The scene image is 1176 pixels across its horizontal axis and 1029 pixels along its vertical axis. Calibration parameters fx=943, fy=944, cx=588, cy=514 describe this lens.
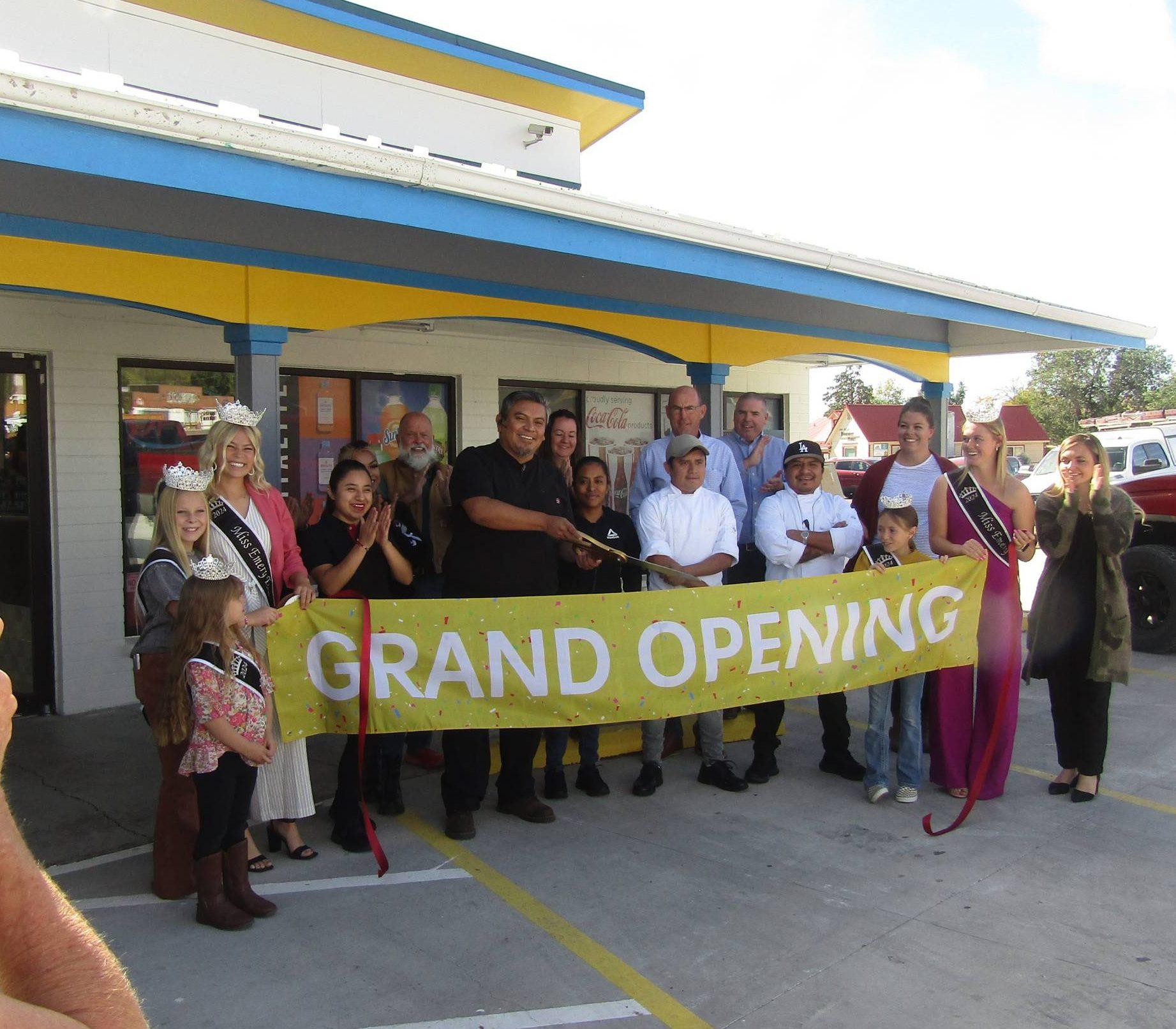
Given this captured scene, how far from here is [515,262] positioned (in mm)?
5969

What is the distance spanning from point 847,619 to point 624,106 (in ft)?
26.7

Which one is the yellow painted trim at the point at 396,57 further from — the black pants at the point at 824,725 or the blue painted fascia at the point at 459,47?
the black pants at the point at 824,725

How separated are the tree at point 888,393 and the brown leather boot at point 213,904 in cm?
9351

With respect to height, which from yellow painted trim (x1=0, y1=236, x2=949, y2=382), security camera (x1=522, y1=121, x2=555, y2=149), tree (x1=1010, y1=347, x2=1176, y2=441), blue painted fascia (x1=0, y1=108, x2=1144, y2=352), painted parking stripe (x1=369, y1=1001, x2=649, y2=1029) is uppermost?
tree (x1=1010, y1=347, x2=1176, y2=441)

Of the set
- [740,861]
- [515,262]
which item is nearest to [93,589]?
[515,262]

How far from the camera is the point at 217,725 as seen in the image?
3371 millimetres

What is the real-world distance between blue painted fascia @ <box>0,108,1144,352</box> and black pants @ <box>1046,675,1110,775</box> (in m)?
3.04

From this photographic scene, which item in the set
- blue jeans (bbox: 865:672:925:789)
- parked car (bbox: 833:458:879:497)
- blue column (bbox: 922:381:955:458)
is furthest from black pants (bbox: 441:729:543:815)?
parked car (bbox: 833:458:879:497)

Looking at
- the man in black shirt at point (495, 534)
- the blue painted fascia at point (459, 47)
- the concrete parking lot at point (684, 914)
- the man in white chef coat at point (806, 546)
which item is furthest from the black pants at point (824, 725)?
the blue painted fascia at point (459, 47)

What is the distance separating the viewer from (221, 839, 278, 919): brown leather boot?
352 centimetres

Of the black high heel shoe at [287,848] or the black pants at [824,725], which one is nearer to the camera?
the black high heel shoe at [287,848]

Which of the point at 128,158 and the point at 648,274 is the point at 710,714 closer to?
the point at 648,274

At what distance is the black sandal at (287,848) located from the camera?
4074 millimetres

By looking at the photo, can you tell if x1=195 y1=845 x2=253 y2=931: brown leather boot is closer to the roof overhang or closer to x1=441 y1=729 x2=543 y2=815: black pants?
x1=441 y1=729 x2=543 y2=815: black pants
